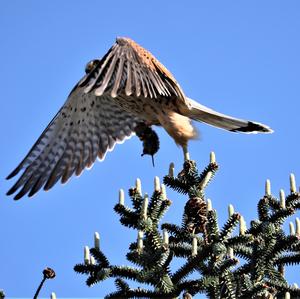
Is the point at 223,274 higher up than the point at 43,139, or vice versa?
the point at 43,139

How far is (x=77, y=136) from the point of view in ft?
24.1

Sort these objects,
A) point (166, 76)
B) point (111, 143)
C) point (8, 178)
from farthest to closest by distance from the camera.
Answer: point (111, 143) → point (8, 178) → point (166, 76)

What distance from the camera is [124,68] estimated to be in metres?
5.62

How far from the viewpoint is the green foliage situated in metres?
3.93

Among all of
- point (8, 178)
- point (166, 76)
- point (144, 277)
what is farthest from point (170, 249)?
point (8, 178)

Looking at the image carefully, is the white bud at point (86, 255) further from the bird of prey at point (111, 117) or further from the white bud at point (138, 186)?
the bird of prey at point (111, 117)

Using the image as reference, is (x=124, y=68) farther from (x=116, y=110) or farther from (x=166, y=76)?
(x=116, y=110)

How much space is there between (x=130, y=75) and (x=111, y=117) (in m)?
1.82

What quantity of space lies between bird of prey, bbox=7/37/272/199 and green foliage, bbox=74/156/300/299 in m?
1.07

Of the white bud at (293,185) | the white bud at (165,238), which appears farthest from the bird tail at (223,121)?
the white bud at (165,238)

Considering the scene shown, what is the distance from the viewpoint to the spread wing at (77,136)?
279 inches

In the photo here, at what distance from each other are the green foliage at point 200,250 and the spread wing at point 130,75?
3.44ft

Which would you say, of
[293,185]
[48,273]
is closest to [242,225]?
[293,185]

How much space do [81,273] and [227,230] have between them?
808 millimetres
